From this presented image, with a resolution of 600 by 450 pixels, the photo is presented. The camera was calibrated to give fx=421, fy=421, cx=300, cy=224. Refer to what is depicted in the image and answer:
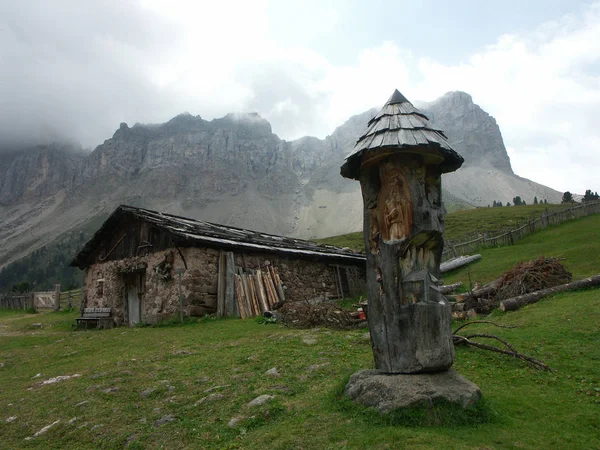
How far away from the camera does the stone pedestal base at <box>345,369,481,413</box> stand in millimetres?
4137

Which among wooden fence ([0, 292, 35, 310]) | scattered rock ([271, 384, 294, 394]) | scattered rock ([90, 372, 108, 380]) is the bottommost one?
scattered rock ([271, 384, 294, 394])

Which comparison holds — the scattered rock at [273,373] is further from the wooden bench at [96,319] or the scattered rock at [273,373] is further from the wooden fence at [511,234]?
the wooden fence at [511,234]

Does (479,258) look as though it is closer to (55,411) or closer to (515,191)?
(55,411)

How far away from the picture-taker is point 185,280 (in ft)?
46.0

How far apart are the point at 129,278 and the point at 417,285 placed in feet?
50.2

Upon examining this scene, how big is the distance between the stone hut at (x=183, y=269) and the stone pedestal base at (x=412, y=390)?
32.8 feet

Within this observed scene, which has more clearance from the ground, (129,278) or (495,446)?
A: (129,278)

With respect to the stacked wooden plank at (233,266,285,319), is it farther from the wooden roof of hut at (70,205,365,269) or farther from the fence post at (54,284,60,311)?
the fence post at (54,284,60,311)

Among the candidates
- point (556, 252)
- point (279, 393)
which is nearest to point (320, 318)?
point (279, 393)

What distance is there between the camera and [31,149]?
19175 centimetres

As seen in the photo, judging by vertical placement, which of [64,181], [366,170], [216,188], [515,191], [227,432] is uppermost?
[64,181]

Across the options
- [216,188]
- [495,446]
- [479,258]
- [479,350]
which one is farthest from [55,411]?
[216,188]

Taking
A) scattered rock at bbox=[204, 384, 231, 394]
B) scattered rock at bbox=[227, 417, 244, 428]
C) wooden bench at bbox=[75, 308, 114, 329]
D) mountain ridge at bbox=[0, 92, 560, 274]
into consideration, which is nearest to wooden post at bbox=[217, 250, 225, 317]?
wooden bench at bbox=[75, 308, 114, 329]

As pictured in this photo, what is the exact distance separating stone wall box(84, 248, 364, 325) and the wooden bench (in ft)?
0.86
